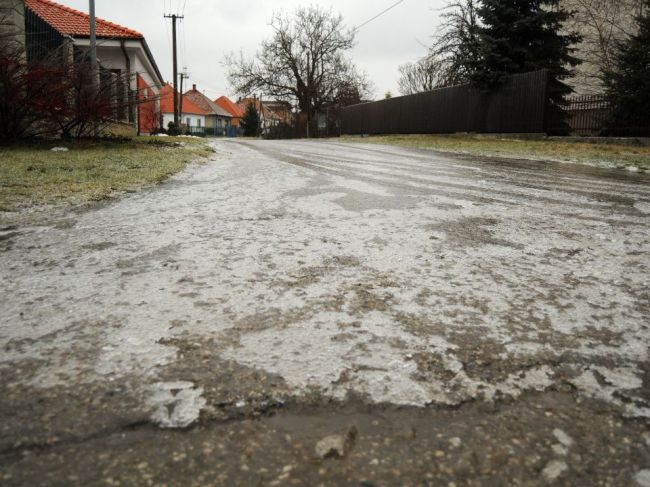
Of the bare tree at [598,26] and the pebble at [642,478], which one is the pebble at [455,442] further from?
the bare tree at [598,26]

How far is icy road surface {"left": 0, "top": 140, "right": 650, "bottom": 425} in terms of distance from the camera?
1.23 meters

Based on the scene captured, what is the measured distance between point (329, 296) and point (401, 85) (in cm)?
5925

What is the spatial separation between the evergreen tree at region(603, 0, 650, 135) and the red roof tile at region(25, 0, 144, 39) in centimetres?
1598

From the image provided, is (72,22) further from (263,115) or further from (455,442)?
(263,115)

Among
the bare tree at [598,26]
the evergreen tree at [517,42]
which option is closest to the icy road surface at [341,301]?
the evergreen tree at [517,42]

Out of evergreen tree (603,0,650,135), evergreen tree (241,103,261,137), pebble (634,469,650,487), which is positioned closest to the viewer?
pebble (634,469,650,487)

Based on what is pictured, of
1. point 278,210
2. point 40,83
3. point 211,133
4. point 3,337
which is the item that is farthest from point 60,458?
point 211,133

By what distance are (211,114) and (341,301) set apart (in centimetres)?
Answer: 7939

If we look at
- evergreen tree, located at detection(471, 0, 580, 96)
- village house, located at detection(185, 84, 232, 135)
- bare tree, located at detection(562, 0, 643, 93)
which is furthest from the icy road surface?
village house, located at detection(185, 84, 232, 135)

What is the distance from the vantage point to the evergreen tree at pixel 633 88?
12859mm

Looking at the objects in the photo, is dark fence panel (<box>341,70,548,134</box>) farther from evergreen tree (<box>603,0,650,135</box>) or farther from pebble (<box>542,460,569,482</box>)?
pebble (<box>542,460,569,482</box>)

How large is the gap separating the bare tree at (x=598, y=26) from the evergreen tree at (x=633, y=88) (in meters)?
8.56

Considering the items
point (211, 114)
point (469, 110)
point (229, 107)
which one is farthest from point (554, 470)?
point (229, 107)

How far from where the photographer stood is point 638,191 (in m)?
4.81
